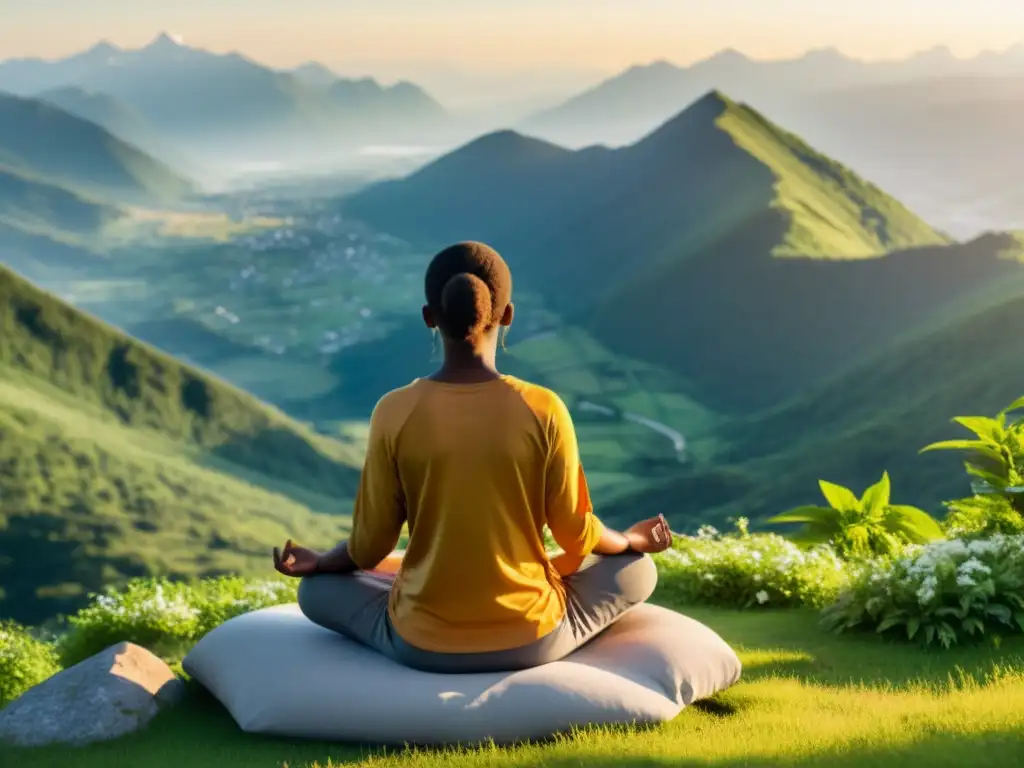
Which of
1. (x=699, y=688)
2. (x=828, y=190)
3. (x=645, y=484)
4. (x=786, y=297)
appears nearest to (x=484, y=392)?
(x=699, y=688)

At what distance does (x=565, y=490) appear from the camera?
602cm

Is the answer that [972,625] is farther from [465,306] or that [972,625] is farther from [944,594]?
[465,306]

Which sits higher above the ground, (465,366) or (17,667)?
(465,366)

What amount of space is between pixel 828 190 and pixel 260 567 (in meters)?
132

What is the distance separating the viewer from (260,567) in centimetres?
9719

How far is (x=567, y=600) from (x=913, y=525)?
219 inches

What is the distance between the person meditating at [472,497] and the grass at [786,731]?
0.65 m

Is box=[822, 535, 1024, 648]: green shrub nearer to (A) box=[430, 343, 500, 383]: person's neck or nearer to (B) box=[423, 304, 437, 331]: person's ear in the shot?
(A) box=[430, 343, 500, 383]: person's neck

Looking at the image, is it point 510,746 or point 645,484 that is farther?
point 645,484

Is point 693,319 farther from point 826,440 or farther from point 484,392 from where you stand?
point 484,392

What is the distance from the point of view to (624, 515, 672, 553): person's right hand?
22.0 ft

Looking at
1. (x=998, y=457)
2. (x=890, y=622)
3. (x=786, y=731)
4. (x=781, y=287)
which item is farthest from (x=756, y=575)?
(x=781, y=287)

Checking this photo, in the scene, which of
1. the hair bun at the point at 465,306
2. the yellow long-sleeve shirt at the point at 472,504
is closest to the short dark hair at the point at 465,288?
the hair bun at the point at 465,306

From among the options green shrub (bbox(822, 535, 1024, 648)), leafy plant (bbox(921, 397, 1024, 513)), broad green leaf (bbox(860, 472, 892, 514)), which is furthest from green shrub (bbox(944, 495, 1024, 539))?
green shrub (bbox(822, 535, 1024, 648))
